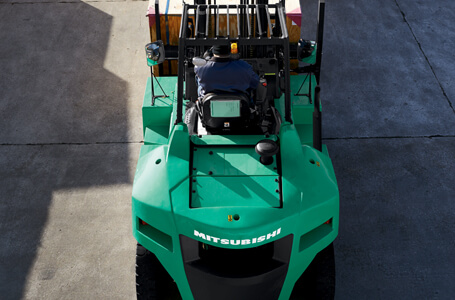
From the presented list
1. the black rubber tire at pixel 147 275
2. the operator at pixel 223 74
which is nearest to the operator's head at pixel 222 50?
the operator at pixel 223 74

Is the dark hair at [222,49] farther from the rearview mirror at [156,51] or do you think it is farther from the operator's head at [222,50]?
the rearview mirror at [156,51]

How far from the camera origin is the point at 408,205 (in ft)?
20.0

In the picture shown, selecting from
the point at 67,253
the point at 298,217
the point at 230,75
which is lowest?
the point at 67,253

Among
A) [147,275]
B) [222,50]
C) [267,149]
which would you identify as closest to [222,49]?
[222,50]

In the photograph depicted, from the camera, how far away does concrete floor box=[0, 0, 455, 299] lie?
543 centimetres

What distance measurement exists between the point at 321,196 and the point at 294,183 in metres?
0.22

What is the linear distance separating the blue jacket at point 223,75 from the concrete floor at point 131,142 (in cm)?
193

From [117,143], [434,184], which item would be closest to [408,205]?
[434,184]

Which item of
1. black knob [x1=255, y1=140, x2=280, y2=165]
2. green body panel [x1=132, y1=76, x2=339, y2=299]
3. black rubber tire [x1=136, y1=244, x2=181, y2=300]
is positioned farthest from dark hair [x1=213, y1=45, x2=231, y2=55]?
black rubber tire [x1=136, y1=244, x2=181, y2=300]

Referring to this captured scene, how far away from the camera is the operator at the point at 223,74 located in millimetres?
4617

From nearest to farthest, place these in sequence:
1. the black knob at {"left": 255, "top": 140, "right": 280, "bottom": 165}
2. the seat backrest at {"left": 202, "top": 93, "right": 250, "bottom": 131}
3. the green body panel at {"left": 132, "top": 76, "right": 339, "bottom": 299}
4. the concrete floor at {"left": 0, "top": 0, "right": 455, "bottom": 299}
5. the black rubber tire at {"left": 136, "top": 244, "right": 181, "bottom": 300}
→ the green body panel at {"left": 132, "top": 76, "right": 339, "bottom": 299} → the black knob at {"left": 255, "top": 140, "right": 280, "bottom": 165} → the seat backrest at {"left": 202, "top": 93, "right": 250, "bottom": 131} → the black rubber tire at {"left": 136, "top": 244, "right": 181, "bottom": 300} → the concrete floor at {"left": 0, "top": 0, "right": 455, "bottom": 299}

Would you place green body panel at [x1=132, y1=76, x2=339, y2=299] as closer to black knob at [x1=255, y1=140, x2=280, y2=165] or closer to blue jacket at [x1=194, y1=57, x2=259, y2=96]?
black knob at [x1=255, y1=140, x2=280, y2=165]

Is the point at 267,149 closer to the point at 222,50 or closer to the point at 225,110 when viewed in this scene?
the point at 225,110

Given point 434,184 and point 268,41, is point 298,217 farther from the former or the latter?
point 434,184
